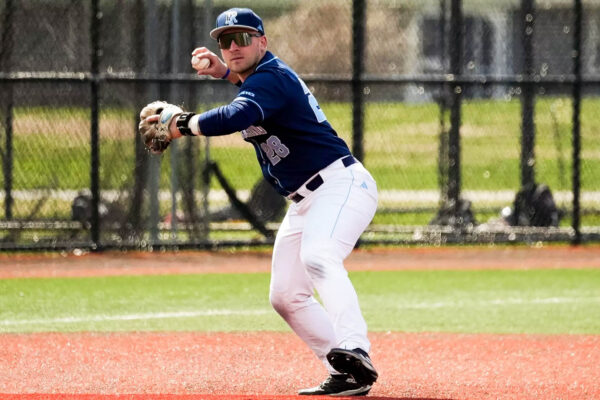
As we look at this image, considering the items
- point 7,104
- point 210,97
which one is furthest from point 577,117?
point 7,104

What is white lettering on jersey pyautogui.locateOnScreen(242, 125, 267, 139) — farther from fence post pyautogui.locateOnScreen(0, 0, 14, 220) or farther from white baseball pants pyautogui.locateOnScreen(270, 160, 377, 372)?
fence post pyautogui.locateOnScreen(0, 0, 14, 220)

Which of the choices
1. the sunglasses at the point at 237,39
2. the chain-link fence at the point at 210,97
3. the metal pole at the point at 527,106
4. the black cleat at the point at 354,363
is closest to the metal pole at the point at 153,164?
the chain-link fence at the point at 210,97

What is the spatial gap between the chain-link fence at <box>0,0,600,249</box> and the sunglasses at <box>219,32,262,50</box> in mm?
7170

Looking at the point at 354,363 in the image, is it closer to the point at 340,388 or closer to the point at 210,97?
the point at 340,388

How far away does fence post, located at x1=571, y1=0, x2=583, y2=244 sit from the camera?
1398cm

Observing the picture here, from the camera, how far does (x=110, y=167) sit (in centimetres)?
1312

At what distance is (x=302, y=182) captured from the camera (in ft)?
19.1

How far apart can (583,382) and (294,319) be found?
1647mm

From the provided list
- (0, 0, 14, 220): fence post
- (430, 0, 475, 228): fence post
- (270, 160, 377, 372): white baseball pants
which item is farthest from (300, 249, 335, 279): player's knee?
(430, 0, 475, 228): fence post

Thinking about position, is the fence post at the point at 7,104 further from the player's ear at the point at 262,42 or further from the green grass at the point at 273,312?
the player's ear at the point at 262,42

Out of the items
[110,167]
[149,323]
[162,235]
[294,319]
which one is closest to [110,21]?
[110,167]

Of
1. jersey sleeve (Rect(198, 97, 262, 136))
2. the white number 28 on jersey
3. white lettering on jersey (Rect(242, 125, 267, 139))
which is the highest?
jersey sleeve (Rect(198, 97, 262, 136))

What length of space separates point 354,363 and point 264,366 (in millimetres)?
1433

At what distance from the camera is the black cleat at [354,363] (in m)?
5.39
